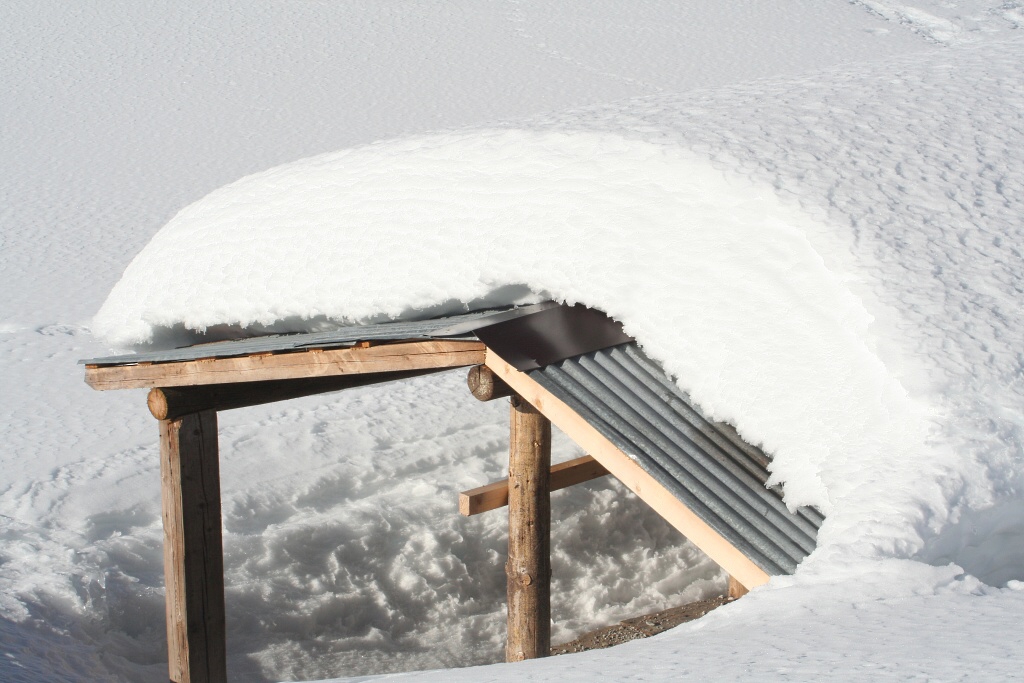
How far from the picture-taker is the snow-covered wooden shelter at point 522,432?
2461 millimetres

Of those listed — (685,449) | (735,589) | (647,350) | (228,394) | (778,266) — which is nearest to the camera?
(685,449)

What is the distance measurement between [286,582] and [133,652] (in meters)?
0.98

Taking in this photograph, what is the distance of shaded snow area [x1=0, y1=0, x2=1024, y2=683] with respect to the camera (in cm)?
224

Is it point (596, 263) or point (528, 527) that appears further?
point (528, 527)

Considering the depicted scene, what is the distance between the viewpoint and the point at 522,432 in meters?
4.48

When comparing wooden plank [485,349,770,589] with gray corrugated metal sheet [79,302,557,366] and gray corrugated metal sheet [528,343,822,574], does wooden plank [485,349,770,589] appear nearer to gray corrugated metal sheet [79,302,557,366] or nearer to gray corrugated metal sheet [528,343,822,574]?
gray corrugated metal sheet [528,343,822,574]

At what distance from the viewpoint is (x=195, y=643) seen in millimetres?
4348

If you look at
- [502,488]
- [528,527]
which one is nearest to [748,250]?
[528,527]

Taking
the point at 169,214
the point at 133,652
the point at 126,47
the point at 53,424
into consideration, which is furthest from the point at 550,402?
the point at 126,47

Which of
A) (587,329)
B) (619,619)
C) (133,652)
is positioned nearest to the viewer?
(587,329)

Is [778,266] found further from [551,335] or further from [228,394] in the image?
[228,394]

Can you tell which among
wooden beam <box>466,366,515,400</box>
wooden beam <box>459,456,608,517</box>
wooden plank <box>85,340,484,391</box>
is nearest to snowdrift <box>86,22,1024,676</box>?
wooden beam <box>466,366,515,400</box>

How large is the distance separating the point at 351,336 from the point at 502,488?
1889 millimetres

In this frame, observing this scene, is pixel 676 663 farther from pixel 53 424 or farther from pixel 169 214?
pixel 169 214
